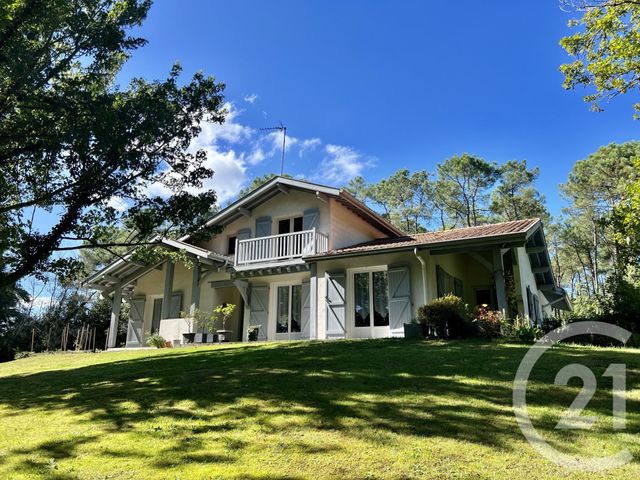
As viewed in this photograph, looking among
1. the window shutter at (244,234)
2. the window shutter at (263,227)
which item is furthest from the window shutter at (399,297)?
the window shutter at (244,234)

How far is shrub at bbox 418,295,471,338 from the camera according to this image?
11.6 meters

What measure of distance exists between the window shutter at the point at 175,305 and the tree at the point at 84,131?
7286mm

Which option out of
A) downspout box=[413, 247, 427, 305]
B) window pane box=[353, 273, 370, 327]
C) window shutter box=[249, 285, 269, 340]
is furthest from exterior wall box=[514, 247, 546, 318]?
window shutter box=[249, 285, 269, 340]

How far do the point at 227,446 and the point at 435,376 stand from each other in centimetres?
357

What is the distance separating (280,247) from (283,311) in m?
2.41

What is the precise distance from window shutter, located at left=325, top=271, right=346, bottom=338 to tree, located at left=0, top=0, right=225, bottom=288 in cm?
465

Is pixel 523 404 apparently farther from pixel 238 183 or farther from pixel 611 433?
pixel 238 183

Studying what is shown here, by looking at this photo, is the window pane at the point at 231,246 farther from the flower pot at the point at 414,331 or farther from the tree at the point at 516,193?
the tree at the point at 516,193

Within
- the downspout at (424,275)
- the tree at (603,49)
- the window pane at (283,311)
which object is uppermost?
the tree at (603,49)

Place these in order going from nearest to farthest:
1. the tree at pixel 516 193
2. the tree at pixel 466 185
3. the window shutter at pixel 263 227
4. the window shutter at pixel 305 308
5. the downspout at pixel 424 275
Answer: the downspout at pixel 424 275, the window shutter at pixel 305 308, the window shutter at pixel 263 227, the tree at pixel 466 185, the tree at pixel 516 193

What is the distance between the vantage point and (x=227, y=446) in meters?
4.33

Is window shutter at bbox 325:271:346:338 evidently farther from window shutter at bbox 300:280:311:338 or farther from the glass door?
the glass door

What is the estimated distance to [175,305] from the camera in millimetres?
18859

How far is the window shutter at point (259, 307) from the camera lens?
1680 cm
